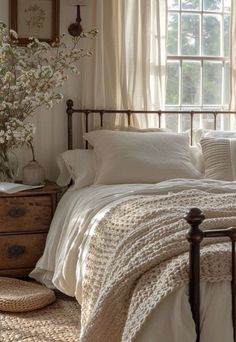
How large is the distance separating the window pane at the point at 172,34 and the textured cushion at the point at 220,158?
0.83 meters

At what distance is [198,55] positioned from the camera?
165 inches

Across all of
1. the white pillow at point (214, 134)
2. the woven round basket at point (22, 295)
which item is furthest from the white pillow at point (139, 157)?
the woven round basket at point (22, 295)

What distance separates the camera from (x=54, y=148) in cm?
387

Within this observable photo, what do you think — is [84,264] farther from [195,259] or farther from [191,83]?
[191,83]

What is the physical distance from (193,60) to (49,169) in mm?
1263

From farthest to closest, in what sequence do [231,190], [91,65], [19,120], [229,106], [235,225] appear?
[229,106] → [91,65] → [19,120] → [231,190] → [235,225]

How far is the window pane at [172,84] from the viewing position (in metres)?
4.15

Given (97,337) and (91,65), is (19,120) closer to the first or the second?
(91,65)

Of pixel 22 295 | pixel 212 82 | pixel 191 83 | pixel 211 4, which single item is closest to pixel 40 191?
pixel 22 295

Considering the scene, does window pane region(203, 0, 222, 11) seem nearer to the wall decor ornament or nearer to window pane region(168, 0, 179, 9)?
window pane region(168, 0, 179, 9)

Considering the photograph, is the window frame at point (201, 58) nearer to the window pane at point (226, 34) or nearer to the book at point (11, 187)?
the window pane at point (226, 34)

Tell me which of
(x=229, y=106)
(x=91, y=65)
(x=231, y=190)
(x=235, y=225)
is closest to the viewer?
(x=235, y=225)

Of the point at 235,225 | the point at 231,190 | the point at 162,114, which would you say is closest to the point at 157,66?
the point at 162,114

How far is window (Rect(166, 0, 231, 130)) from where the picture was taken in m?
4.14
